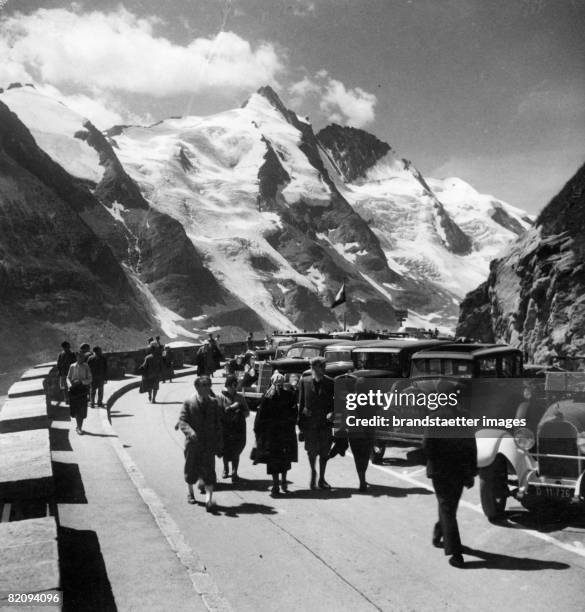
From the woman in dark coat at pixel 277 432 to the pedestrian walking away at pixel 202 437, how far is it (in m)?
0.64

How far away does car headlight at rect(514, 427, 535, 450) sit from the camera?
8359mm

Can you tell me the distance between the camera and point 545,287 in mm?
27422

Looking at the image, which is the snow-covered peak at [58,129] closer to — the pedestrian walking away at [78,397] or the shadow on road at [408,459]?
the pedestrian walking away at [78,397]

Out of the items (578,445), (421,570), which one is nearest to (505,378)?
(578,445)

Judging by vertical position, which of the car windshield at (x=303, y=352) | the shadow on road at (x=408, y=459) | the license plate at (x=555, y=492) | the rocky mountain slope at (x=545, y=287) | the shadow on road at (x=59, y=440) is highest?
the rocky mountain slope at (x=545, y=287)

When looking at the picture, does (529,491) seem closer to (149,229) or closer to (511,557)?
(511,557)

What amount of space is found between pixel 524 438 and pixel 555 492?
2.49 feet

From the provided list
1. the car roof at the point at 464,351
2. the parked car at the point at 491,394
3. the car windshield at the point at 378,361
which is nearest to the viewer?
the parked car at the point at 491,394

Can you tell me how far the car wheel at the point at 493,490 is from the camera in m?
8.09

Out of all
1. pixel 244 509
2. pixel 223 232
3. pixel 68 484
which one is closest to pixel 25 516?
pixel 68 484

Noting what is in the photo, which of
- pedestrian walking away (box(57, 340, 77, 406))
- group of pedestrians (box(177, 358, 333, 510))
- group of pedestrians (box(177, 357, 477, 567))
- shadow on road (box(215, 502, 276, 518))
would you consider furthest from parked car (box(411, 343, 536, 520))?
pedestrian walking away (box(57, 340, 77, 406))

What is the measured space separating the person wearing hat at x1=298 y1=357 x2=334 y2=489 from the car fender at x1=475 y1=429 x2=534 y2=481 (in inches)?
95.1

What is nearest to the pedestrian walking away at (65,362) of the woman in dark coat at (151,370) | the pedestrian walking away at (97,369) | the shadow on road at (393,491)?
the pedestrian walking away at (97,369)

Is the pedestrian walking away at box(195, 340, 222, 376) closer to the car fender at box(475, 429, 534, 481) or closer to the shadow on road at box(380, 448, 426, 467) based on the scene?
the shadow on road at box(380, 448, 426, 467)
